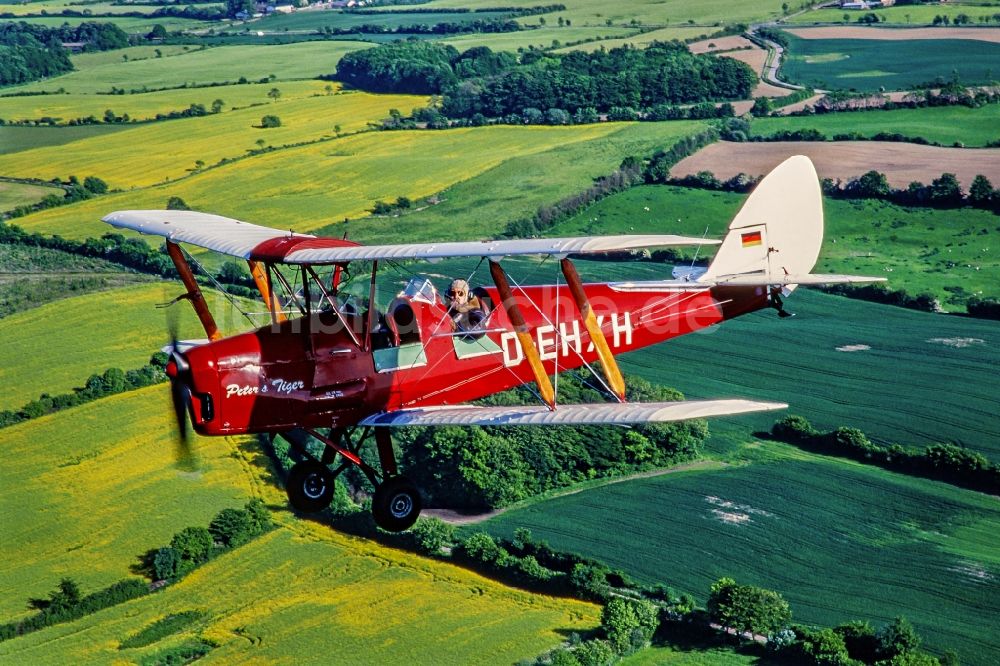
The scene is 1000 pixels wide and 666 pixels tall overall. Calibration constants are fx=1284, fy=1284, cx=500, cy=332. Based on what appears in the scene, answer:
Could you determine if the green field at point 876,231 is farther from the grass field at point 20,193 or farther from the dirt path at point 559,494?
the grass field at point 20,193

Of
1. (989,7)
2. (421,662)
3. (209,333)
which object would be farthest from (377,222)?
(989,7)

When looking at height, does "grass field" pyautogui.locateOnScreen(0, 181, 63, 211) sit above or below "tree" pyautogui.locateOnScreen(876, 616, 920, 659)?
above

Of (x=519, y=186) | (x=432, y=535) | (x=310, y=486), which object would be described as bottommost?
(x=432, y=535)

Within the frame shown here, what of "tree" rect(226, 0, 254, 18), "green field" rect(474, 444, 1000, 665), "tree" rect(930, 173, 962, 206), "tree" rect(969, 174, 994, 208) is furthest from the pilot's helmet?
"tree" rect(226, 0, 254, 18)

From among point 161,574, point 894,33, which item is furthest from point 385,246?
point 894,33

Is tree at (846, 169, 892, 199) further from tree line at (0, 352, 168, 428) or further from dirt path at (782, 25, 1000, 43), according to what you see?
dirt path at (782, 25, 1000, 43)

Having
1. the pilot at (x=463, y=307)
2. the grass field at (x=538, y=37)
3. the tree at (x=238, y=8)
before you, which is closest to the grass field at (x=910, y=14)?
the grass field at (x=538, y=37)

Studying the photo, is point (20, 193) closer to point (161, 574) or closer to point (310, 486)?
point (161, 574)
